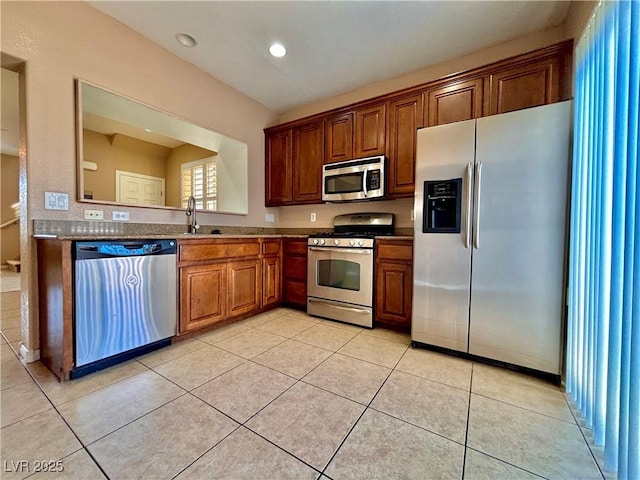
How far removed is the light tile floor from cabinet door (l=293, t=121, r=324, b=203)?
2110 millimetres

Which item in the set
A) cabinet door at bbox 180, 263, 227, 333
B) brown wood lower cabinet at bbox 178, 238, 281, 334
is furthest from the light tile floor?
brown wood lower cabinet at bbox 178, 238, 281, 334

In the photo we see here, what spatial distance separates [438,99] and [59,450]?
359cm

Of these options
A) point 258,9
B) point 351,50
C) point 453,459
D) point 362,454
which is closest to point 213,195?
point 258,9

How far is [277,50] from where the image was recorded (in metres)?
2.57

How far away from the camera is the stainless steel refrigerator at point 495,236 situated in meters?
1.67

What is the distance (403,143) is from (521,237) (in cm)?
153

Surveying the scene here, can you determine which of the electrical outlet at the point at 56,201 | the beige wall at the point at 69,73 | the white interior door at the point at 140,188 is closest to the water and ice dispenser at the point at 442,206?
the beige wall at the point at 69,73

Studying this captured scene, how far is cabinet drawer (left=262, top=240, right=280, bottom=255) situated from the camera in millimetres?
3049

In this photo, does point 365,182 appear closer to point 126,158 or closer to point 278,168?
point 278,168

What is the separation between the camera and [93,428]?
122 cm

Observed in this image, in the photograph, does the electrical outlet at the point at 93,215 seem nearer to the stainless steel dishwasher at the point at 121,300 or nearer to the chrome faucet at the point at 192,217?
the stainless steel dishwasher at the point at 121,300

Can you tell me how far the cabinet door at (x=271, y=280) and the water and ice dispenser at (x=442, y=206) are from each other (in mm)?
1827

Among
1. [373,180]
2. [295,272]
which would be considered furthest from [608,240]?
[295,272]

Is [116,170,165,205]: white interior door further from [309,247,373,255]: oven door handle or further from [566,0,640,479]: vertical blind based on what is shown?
[566,0,640,479]: vertical blind
